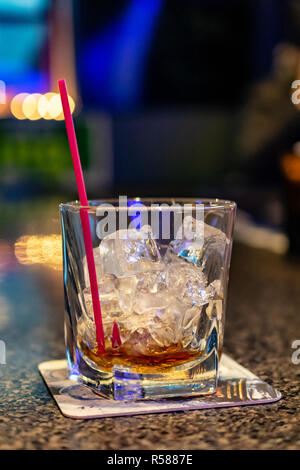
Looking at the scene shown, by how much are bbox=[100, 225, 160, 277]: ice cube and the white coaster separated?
0.11 metres

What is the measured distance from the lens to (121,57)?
4.98 m

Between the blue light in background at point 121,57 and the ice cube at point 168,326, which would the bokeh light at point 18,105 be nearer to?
the blue light in background at point 121,57

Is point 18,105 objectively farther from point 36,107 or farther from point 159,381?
point 159,381

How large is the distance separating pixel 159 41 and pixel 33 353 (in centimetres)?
455

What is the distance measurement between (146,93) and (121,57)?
346mm

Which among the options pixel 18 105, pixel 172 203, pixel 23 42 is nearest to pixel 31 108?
pixel 18 105

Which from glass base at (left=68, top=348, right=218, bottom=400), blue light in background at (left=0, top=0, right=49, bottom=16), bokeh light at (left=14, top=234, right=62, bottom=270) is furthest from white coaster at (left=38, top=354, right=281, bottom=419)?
blue light in background at (left=0, top=0, right=49, bottom=16)

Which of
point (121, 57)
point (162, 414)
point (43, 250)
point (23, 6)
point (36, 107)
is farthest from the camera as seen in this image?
point (121, 57)

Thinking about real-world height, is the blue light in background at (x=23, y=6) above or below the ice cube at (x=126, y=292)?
above

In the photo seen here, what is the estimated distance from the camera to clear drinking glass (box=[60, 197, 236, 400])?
50 cm

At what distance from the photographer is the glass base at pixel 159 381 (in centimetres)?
50

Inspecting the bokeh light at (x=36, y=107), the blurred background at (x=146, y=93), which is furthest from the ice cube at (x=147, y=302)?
the bokeh light at (x=36, y=107)

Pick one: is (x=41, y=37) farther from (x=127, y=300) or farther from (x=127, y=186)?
(x=127, y=300)

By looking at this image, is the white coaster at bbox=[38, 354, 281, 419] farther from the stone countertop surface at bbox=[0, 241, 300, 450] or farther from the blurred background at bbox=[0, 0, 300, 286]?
the blurred background at bbox=[0, 0, 300, 286]
